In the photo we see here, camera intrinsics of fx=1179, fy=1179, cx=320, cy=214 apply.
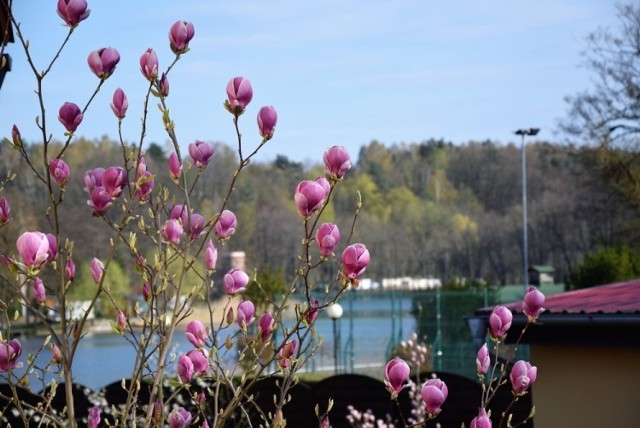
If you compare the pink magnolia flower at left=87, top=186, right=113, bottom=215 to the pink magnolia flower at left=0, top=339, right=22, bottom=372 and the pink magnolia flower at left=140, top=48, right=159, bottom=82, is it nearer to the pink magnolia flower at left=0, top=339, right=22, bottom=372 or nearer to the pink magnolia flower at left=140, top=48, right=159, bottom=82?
the pink magnolia flower at left=140, top=48, right=159, bottom=82

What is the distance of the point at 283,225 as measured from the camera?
70688mm

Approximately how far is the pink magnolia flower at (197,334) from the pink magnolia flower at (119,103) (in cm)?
64

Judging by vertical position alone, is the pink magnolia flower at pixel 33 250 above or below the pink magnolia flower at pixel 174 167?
below

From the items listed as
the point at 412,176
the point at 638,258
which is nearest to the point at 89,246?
the point at 638,258

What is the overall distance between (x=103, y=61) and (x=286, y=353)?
2.59ft

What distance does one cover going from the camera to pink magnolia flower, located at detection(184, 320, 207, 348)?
294 cm

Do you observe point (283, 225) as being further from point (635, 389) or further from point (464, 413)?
point (635, 389)

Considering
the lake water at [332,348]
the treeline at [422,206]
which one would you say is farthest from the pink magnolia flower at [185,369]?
the treeline at [422,206]

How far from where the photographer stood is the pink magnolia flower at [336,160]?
7.57 feet

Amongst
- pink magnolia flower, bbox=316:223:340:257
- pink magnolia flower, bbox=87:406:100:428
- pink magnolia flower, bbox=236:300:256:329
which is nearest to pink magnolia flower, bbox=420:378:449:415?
pink magnolia flower, bbox=316:223:340:257

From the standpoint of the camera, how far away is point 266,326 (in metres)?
2.69

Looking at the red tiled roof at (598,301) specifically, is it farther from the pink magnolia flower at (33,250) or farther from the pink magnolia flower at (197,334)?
the pink magnolia flower at (33,250)

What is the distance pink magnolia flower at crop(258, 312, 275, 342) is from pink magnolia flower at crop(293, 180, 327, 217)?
0.48 m

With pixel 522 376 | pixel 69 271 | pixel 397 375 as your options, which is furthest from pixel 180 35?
pixel 522 376
